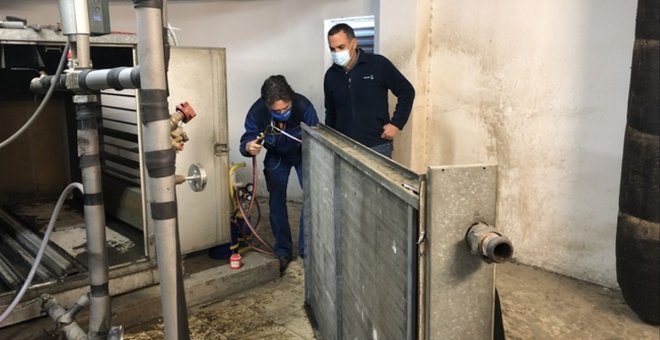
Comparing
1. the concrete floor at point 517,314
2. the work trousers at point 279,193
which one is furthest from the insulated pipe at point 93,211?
the work trousers at point 279,193

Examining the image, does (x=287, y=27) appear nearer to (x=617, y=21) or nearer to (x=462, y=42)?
(x=462, y=42)

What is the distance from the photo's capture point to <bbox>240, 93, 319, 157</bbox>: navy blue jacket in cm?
310

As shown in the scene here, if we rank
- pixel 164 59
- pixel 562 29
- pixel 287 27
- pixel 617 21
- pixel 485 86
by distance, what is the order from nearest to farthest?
pixel 164 59
pixel 617 21
pixel 562 29
pixel 485 86
pixel 287 27

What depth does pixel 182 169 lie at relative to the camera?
2785 mm

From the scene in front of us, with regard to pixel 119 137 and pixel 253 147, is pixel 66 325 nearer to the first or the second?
pixel 253 147

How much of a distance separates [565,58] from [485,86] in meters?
0.48

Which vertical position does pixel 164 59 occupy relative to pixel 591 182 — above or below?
above

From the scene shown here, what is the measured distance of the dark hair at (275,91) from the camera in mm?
2971

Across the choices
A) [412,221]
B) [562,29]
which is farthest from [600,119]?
[412,221]

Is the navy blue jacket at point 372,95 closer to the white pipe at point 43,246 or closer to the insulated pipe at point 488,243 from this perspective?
the white pipe at point 43,246

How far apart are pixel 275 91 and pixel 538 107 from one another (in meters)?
1.51

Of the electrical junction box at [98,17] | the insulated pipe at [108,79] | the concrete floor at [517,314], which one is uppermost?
the electrical junction box at [98,17]

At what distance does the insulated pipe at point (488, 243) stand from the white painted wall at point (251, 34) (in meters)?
3.23

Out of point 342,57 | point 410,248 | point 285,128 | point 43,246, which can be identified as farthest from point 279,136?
point 410,248
